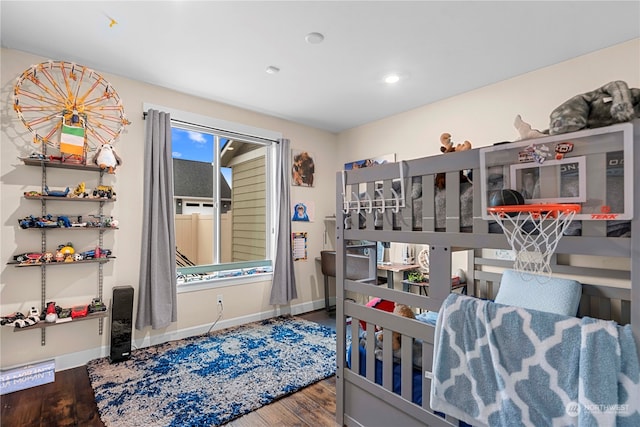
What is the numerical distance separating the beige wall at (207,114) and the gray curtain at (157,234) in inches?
4.4

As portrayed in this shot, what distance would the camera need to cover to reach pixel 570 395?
3.32ft

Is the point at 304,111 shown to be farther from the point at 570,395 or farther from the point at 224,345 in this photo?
the point at 570,395

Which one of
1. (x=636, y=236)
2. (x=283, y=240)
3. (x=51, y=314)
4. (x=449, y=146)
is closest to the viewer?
(x=636, y=236)

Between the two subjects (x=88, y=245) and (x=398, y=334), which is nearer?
(x=398, y=334)

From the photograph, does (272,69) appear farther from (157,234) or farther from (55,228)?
(55,228)

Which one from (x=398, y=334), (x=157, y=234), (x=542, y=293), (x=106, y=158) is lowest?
(x=398, y=334)

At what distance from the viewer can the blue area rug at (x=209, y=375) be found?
6.50ft

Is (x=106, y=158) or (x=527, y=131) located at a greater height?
(x=106, y=158)

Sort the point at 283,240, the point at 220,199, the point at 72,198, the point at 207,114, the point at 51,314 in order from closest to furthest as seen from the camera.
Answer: the point at 51,314 < the point at 72,198 < the point at 207,114 < the point at 220,199 < the point at 283,240

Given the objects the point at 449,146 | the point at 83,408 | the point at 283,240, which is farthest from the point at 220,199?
the point at 449,146

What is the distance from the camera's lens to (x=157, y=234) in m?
2.97

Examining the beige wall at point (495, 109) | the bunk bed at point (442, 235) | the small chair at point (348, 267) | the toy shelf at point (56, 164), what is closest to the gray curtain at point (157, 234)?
the toy shelf at point (56, 164)

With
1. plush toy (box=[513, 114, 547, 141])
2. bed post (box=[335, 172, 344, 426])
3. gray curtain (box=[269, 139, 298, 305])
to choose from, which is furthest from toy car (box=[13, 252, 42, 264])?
plush toy (box=[513, 114, 547, 141])

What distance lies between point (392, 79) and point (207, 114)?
6.59 ft
